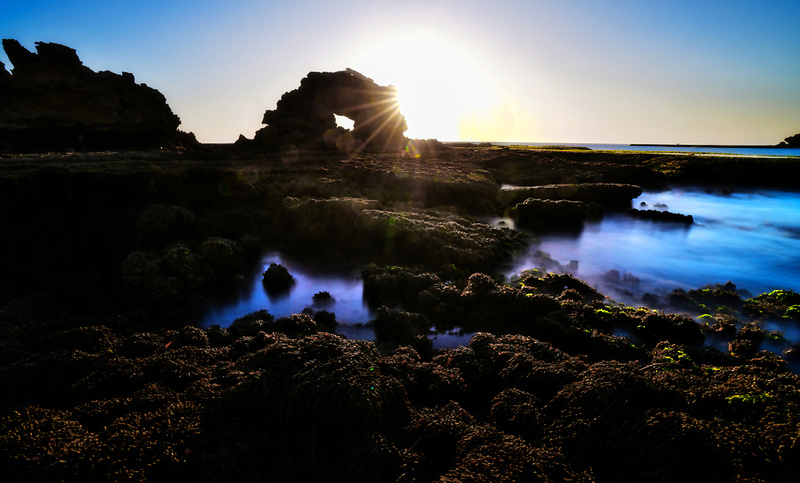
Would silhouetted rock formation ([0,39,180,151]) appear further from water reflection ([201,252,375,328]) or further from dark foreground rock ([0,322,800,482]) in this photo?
dark foreground rock ([0,322,800,482])

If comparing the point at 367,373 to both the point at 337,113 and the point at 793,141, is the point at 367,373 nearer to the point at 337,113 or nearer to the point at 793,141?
the point at 337,113

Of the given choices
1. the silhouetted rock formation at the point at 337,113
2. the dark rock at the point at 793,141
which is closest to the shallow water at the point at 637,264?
the silhouetted rock formation at the point at 337,113

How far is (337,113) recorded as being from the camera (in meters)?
48.1

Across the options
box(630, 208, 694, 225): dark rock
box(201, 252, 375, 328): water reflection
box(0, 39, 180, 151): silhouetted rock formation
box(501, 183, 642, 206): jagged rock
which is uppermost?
box(0, 39, 180, 151): silhouetted rock formation

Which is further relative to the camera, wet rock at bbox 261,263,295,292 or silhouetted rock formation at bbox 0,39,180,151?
silhouetted rock formation at bbox 0,39,180,151

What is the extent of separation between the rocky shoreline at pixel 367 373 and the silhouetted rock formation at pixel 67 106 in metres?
23.8

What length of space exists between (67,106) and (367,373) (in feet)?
144

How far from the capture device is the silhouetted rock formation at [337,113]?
136 ft

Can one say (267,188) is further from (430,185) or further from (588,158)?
(588,158)

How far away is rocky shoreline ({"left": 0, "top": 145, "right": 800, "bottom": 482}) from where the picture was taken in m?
3.81

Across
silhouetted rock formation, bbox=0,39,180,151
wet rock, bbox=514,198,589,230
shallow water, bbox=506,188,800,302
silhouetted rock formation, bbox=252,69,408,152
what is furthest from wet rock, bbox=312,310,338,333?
silhouetted rock formation, bbox=0,39,180,151

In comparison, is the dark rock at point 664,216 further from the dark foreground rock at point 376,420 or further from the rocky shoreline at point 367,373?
the dark foreground rock at point 376,420

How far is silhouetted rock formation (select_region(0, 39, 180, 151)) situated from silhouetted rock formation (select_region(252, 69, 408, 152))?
12.6m

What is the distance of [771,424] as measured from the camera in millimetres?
3938
